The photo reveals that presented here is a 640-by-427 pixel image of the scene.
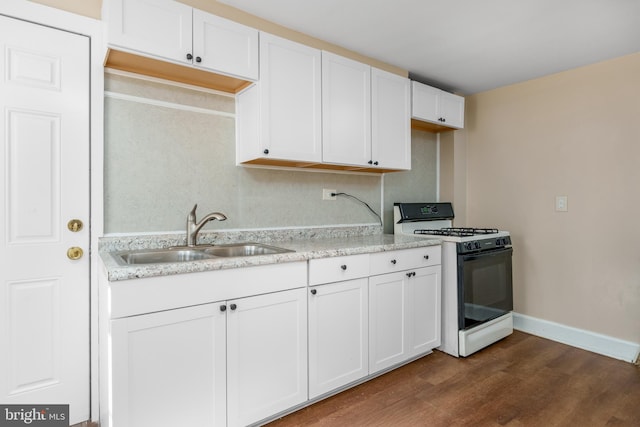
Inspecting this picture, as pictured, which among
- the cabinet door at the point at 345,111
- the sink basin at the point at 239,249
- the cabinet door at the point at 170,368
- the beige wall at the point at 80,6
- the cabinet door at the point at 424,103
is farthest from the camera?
the cabinet door at the point at 424,103

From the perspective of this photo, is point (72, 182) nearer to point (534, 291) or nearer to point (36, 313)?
point (36, 313)

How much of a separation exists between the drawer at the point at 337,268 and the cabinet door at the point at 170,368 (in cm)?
55

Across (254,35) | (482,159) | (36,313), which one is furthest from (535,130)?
(36,313)

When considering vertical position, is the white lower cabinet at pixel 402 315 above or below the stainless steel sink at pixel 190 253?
below

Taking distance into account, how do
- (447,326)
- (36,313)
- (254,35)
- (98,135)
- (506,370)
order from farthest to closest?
1. (447,326)
2. (506,370)
3. (254,35)
4. (98,135)
5. (36,313)

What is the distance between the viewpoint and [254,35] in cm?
205

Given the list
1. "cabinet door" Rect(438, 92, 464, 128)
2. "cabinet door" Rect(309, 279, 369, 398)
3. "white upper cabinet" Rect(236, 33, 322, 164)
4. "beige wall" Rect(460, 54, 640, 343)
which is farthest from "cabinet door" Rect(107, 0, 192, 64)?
A: "beige wall" Rect(460, 54, 640, 343)

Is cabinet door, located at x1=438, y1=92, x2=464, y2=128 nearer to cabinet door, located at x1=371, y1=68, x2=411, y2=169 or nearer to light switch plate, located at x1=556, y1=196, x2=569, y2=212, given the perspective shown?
cabinet door, located at x1=371, y1=68, x2=411, y2=169

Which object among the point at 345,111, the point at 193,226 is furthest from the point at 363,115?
the point at 193,226

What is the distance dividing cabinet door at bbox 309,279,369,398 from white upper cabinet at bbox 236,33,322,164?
34.3 inches

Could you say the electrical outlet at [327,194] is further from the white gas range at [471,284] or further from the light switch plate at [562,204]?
the light switch plate at [562,204]

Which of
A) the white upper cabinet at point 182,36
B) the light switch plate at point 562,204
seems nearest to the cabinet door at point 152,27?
the white upper cabinet at point 182,36

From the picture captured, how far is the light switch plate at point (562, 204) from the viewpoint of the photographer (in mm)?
3006

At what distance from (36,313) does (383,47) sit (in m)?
2.71
